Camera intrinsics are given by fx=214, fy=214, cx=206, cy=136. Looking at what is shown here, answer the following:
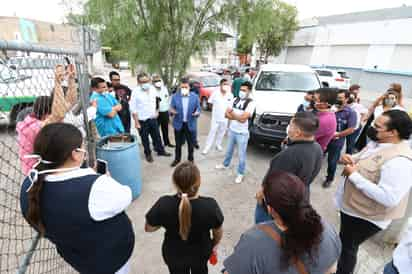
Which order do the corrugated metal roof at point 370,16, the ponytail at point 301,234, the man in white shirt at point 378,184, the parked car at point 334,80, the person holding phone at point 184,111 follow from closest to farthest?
the ponytail at point 301,234 → the man in white shirt at point 378,184 → the person holding phone at point 184,111 → the parked car at point 334,80 → the corrugated metal roof at point 370,16

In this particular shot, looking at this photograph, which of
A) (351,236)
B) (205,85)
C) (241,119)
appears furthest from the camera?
(205,85)

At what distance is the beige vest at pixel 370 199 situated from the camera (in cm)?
157

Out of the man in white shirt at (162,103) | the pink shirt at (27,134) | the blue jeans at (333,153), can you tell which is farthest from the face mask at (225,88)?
the pink shirt at (27,134)

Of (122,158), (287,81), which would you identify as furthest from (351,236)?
(287,81)

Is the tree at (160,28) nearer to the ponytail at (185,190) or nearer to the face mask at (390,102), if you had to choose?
the face mask at (390,102)

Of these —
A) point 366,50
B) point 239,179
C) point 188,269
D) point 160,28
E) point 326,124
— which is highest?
point 366,50

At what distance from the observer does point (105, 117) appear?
343cm

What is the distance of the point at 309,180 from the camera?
2.03 m

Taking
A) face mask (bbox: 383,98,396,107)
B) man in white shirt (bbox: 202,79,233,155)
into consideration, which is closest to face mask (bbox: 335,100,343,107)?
face mask (bbox: 383,98,396,107)

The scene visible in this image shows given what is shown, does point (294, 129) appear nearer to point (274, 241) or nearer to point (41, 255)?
point (274, 241)

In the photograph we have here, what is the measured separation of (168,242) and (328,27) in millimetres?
27842

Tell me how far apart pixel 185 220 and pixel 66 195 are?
2.30 feet

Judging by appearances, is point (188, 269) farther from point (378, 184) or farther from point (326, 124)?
point (326, 124)

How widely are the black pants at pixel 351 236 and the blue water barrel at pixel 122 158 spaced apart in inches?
104
